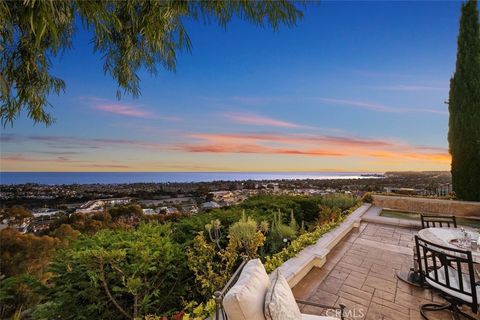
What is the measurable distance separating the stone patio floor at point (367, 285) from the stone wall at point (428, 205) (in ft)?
19.4

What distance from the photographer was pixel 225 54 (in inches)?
325

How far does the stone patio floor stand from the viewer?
2.88m

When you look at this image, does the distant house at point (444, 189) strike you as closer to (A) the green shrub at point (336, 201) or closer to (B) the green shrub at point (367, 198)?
(B) the green shrub at point (367, 198)

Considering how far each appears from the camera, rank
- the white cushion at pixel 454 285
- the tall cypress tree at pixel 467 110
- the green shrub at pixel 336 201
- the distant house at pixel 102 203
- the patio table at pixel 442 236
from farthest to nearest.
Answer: the distant house at pixel 102 203 < the tall cypress tree at pixel 467 110 < the green shrub at pixel 336 201 < the patio table at pixel 442 236 < the white cushion at pixel 454 285

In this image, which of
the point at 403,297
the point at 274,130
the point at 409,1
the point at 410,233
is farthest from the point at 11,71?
the point at 274,130

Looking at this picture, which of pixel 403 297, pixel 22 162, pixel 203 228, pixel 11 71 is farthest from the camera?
pixel 22 162

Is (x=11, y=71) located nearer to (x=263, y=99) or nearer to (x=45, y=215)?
(x=263, y=99)

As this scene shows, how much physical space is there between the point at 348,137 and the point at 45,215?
1731 centimetres

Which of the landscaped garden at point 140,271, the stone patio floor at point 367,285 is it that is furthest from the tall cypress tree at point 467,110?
the landscaped garden at point 140,271

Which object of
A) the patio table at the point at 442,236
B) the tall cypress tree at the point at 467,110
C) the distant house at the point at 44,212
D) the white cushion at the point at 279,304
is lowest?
the distant house at the point at 44,212

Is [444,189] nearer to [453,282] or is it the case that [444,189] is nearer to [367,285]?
[367,285]

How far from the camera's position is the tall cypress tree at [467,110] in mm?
10320

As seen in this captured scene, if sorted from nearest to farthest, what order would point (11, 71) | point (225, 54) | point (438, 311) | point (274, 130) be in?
point (11, 71)
point (438, 311)
point (225, 54)
point (274, 130)

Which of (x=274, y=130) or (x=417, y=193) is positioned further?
(x=274, y=130)
